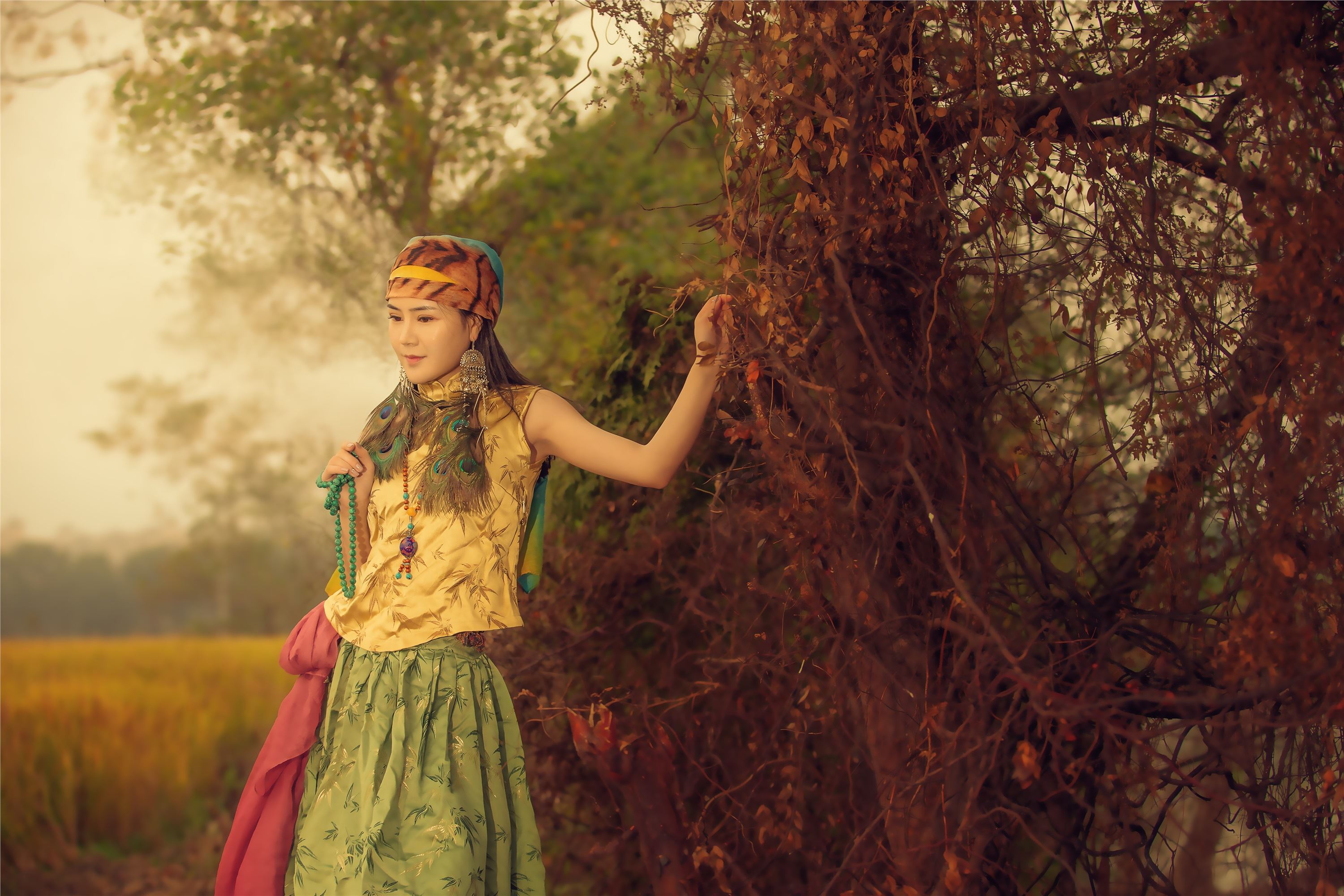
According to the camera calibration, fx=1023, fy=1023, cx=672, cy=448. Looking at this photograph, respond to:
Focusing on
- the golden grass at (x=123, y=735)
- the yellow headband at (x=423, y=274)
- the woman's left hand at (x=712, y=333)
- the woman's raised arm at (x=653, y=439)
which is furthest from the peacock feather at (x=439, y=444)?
the golden grass at (x=123, y=735)

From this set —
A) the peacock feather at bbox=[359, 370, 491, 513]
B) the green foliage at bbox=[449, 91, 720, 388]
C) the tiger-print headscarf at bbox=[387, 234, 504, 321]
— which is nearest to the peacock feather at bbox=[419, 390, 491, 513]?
the peacock feather at bbox=[359, 370, 491, 513]

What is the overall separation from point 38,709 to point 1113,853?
16.8ft

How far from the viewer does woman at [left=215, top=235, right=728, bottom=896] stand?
88.9 inches

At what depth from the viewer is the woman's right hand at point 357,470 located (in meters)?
2.53

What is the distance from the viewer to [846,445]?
2143 millimetres

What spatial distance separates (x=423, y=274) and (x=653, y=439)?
0.70 meters

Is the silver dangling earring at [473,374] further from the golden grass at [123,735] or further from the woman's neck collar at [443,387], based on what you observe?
the golden grass at [123,735]

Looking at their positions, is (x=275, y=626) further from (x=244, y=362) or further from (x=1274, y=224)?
(x=1274, y=224)

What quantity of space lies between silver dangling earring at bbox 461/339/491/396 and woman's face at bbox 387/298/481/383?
1.6 inches

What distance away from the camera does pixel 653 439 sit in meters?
2.41

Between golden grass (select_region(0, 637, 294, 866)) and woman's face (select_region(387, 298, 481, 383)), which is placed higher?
woman's face (select_region(387, 298, 481, 383))

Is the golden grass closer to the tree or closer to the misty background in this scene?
the misty background

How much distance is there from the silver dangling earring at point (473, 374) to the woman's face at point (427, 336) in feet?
0.13

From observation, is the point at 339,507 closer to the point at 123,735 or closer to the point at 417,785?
the point at 417,785
